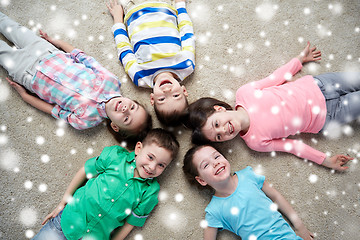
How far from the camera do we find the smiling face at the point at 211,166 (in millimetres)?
996

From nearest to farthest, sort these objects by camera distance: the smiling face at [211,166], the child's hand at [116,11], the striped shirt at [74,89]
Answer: the smiling face at [211,166] < the striped shirt at [74,89] < the child's hand at [116,11]

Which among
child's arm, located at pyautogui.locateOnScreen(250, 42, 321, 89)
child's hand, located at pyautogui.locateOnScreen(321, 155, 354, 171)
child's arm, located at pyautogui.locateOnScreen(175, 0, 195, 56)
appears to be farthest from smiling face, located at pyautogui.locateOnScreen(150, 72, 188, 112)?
child's hand, located at pyautogui.locateOnScreen(321, 155, 354, 171)

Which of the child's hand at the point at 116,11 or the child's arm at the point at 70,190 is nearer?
the child's arm at the point at 70,190

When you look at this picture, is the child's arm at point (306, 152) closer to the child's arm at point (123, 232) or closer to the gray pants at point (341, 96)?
the gray pants at point (341, 96)

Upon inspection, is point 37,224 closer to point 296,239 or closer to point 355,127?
point 296,239

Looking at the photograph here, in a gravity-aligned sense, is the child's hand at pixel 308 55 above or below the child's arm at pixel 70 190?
above

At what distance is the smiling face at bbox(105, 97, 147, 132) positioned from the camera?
3.38ft

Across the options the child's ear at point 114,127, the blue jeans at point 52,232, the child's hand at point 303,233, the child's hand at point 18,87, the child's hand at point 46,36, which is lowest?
the child's hand at point 303,233

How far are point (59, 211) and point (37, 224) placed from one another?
0.15 meters

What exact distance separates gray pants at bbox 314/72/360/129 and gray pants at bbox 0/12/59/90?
129 centimetres

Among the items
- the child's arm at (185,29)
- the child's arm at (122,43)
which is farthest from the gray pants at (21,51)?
the child's arm at (185,29)

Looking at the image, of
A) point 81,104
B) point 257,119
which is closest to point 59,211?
point 81,104

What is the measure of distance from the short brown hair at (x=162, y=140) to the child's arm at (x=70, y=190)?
0.33 m

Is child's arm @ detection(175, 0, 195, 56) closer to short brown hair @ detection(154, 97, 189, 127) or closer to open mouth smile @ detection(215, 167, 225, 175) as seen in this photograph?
short brown hair @ detection(154, 97, 189, 127)
